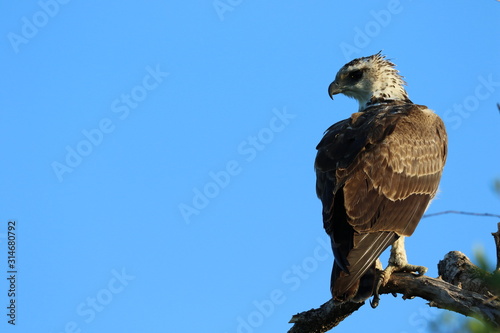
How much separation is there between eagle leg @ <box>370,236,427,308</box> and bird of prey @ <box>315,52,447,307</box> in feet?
0.03

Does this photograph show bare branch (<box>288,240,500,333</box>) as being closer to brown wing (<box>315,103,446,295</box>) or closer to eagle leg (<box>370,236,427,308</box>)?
eagle leg (<box>370,236,427,308</box>)

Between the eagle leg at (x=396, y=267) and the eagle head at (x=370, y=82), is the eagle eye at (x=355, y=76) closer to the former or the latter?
the eagle head at (x=370, y=82)

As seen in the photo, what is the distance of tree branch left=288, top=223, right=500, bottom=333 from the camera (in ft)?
21.0

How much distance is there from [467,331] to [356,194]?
4.02 m

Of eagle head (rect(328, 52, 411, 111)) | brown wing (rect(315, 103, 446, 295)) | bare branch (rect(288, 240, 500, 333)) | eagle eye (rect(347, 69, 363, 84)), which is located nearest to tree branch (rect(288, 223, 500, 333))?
bare branch (rect(288, 240, 500, 333))

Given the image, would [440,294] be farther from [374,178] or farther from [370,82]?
[370,82]

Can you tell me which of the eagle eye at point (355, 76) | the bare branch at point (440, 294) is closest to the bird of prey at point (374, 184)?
the bare branch at point (440, 294)

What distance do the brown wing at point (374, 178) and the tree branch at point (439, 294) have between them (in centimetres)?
43

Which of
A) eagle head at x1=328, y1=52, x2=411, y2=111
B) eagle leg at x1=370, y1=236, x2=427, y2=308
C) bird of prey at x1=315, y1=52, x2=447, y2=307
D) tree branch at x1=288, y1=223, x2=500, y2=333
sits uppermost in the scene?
eagle head at x1=328, y1=52, x2=411, y2=111

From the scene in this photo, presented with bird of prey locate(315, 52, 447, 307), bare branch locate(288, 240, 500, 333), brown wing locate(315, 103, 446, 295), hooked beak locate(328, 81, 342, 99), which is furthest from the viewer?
hooked beak locate(328, 81, 342, 99)

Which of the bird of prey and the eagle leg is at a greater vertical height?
the bird of prey

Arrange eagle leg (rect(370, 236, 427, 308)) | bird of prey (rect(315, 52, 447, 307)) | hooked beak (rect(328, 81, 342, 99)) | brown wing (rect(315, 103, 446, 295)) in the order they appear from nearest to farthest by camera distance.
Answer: bird of prey (rect(315, 52, 447, 307)) → brown wing (rect(315, 103, 446, 295)) → eagle leg (rect(370, 236, 427, 308)) → hooked beak (rect(328, 81, 342, 99))

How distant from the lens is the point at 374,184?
7.50 m

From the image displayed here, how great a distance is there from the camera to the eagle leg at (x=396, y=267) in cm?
730
